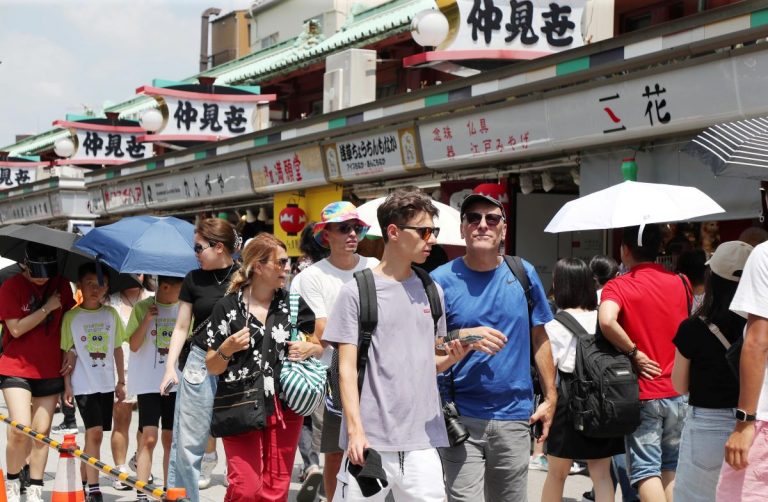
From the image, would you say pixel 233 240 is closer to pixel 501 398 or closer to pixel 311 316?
pixel 311 316

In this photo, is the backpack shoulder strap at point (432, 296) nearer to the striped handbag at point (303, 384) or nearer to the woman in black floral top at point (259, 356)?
the striped handbag at point (303, 384)

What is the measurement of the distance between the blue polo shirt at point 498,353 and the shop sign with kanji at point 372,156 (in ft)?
28.5

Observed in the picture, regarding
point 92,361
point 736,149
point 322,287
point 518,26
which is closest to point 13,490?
point 92,361

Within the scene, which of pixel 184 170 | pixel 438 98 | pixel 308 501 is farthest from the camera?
pixel 184 170

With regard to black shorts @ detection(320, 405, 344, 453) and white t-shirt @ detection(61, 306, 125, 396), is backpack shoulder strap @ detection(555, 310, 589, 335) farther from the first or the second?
white t-shirt @ detection(61, 306, 125, 396)

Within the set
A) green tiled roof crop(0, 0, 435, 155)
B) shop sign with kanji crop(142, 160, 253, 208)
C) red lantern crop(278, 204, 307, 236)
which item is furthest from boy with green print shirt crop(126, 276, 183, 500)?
shop sign with kanji crop(142, 160, 253, 208)

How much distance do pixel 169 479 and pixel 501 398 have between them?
93.6 inches

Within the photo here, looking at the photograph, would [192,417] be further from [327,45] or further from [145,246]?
[327,45]

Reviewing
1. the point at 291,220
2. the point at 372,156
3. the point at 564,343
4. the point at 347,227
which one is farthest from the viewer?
the point at 291,220

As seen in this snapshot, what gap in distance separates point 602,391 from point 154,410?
11.0 feet

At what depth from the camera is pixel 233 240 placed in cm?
640

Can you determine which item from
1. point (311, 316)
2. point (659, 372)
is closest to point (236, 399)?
point (311, 316)

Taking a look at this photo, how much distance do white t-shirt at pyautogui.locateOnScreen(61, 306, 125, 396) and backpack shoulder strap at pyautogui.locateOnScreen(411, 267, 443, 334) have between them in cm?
367

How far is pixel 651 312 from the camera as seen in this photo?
19.1 feet
